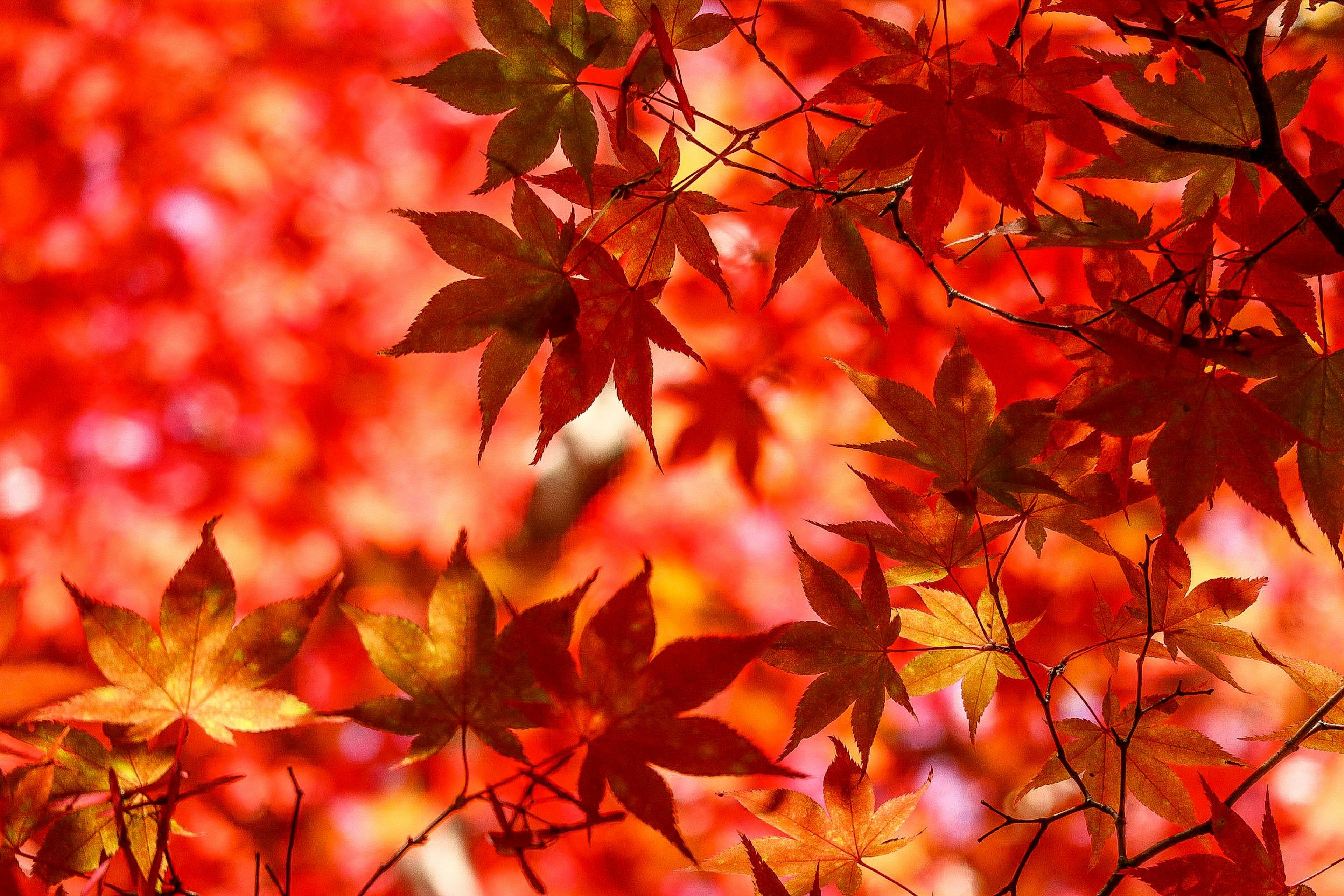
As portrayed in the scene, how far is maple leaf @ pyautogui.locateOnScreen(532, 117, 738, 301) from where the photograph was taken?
0.71 m

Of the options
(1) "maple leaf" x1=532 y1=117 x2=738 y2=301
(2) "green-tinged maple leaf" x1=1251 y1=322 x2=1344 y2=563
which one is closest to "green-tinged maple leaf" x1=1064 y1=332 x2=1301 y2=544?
(2) "green-tinged maple leaf" x1=1251 y1=322 x2=1344 y2=563

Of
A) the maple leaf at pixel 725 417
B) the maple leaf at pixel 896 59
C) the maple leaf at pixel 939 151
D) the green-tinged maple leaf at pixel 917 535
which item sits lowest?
the green-tinged maple leaf at pixel 917 535

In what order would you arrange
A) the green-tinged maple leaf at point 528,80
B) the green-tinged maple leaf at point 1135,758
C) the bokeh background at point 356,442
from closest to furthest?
the green-tinged maple leaf at point 528,80 < the green-tinged maple leaf at point 1135,758 < the bokeh background at point 356,442

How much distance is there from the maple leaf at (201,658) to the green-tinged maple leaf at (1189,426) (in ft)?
1.90

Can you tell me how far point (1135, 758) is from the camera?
77 cm

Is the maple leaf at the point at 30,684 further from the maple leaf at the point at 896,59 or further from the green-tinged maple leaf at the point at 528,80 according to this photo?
the maple leaf at the point at 896,59

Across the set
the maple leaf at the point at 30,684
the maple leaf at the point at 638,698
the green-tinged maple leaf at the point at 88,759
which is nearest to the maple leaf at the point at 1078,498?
A: the maple leaf at the point at 638,698

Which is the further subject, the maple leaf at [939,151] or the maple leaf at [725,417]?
the maple leaf at [725,417]

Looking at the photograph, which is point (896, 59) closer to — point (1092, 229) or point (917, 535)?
point (1092, 229)

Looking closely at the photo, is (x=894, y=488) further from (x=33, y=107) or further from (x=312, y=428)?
(x=33, y=107)

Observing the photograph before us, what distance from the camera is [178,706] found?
0.64m

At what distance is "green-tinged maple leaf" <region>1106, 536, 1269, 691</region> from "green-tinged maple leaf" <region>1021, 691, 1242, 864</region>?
0.19 ft

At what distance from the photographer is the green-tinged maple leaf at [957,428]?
0.65m

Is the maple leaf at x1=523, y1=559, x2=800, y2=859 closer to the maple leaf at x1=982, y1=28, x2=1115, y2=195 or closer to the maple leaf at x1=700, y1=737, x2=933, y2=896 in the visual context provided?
the maple leaf at x1=700, y1=737, x2=933, y2=896
